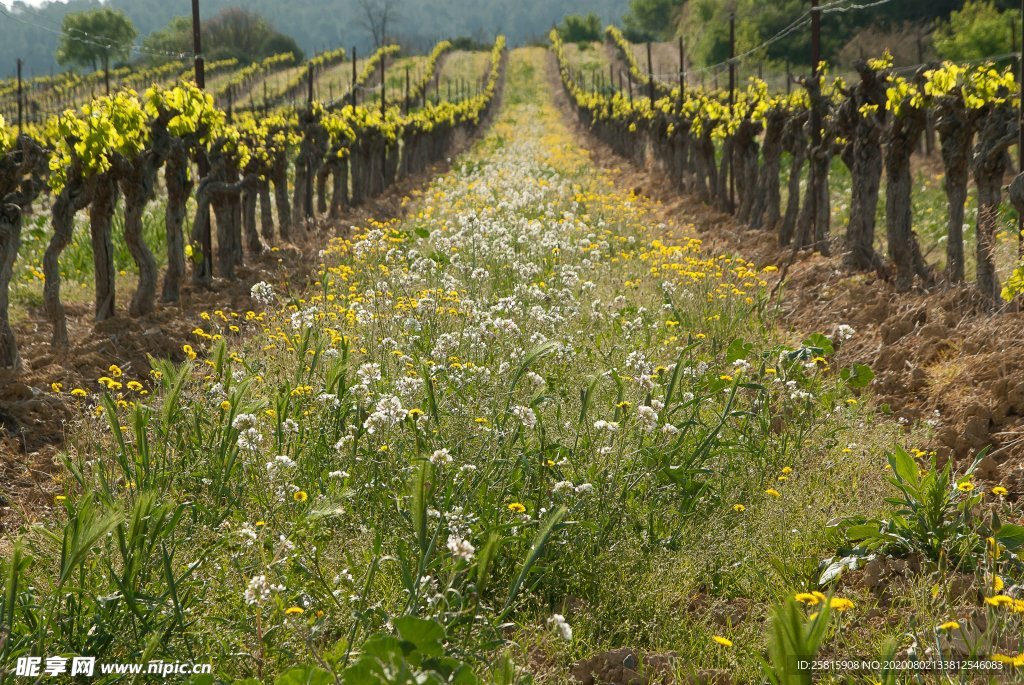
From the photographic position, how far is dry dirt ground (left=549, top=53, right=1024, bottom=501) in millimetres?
5691

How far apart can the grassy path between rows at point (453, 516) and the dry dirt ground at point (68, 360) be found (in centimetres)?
45

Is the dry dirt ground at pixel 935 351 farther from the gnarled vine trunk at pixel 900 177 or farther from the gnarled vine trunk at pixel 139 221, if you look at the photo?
the gnarled vine trunk at pixel 139 221

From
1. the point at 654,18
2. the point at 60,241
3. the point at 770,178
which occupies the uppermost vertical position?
the point at 654,18

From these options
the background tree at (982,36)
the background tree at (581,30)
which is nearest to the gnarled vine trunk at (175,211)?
the background tree at (982,36)

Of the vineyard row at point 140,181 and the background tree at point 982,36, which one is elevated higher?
the background tree at point 982,36

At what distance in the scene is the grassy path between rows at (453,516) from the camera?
3090 millimetres

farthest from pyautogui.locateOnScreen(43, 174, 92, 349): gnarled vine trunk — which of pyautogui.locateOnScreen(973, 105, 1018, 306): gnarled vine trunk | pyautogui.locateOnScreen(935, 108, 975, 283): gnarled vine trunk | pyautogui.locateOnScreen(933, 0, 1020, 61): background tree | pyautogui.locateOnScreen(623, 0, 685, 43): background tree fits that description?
pyautogui.locateOnScreen(623, 0, 685, 43): background tree

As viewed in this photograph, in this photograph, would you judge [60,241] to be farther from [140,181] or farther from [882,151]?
[882,151]

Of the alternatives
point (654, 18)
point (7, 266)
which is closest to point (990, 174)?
point (7, 266)

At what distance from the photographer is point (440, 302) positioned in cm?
755

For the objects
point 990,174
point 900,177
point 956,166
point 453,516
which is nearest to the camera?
point 453,516

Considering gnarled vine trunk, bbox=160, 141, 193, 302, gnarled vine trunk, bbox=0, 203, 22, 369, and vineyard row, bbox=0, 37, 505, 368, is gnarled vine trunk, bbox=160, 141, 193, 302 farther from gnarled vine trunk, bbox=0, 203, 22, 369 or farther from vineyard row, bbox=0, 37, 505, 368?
gnarled vine trunk, bbox=0, 203, 22, 369

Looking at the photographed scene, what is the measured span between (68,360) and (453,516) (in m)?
5.90

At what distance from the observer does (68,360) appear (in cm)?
780
